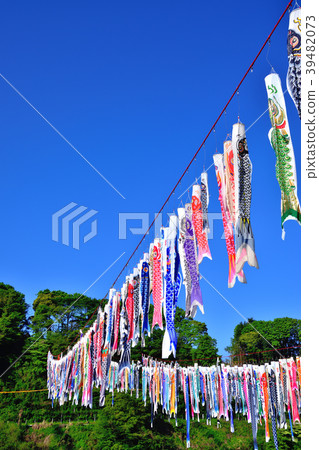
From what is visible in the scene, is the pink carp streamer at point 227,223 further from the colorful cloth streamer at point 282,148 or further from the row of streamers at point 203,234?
the colorful cloth streamer at point 282,148

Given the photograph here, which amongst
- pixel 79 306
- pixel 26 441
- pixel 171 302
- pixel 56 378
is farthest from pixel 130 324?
pixel 79 306

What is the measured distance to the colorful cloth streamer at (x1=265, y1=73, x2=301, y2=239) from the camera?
3.09 meters

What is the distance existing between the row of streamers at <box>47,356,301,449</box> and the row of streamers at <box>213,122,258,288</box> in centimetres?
568

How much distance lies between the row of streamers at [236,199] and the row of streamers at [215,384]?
5.68m

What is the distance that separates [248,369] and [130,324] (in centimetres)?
469

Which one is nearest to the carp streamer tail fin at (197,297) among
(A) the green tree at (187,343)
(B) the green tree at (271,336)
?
(A) the green tree at (187,343)

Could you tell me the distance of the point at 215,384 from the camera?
40.7 ft

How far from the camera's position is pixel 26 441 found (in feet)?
63.9

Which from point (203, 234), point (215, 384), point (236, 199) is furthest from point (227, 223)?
point (215, 384)

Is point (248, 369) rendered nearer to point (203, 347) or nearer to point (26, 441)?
point (26, 441)

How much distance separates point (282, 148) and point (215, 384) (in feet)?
35.1
